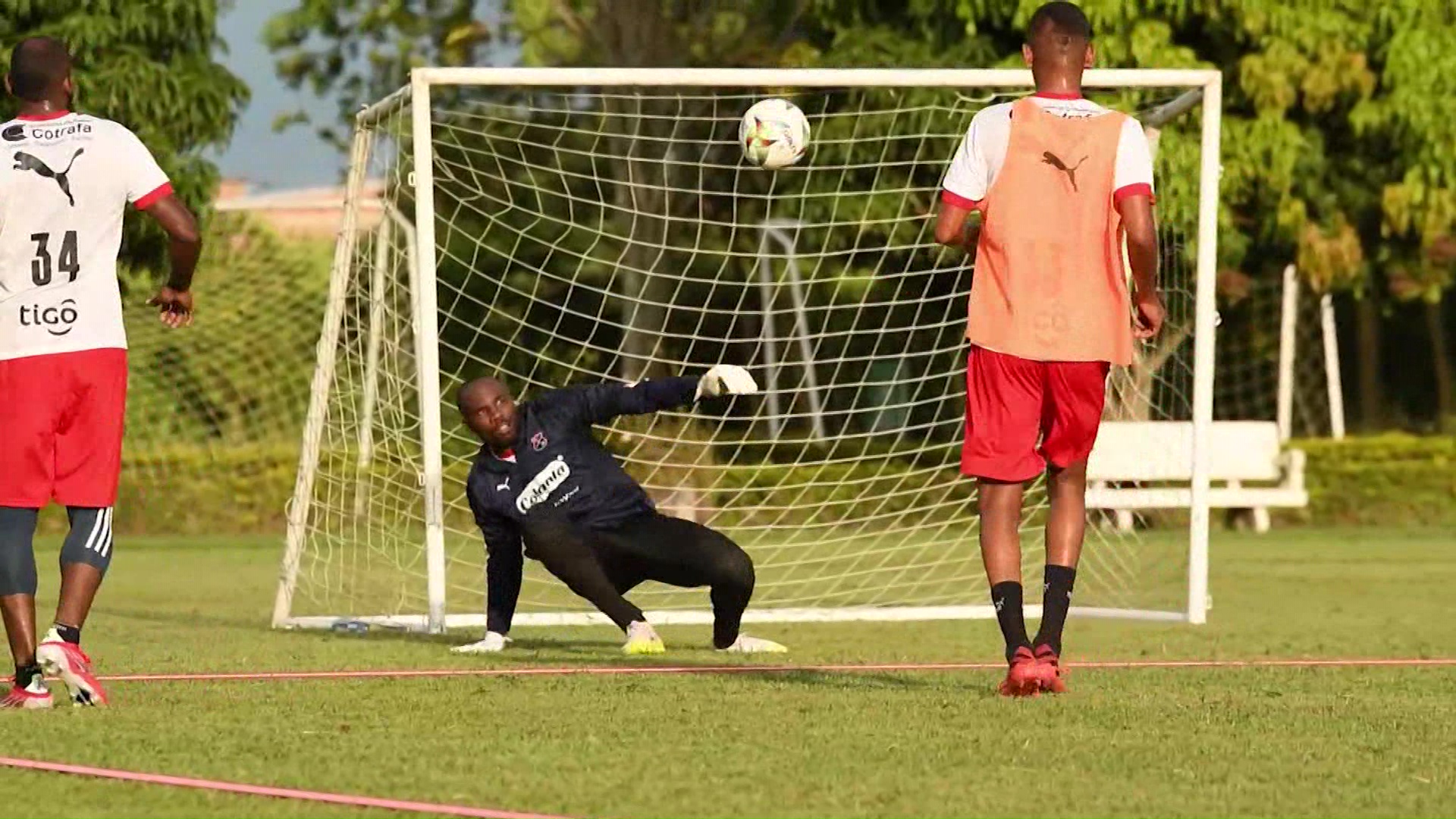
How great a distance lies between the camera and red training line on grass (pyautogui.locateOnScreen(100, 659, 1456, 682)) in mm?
7691

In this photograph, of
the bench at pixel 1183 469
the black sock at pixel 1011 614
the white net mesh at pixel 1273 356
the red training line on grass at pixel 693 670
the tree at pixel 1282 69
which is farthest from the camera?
the white net mesh at pixel 1273 356

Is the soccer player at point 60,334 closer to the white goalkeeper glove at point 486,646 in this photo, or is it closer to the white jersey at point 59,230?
the white jersey at point 59,230

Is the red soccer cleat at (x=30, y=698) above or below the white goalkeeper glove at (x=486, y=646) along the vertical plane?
above

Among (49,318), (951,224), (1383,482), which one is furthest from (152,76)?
(951,224)

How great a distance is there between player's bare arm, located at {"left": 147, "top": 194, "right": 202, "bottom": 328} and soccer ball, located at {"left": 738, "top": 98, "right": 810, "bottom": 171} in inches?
149

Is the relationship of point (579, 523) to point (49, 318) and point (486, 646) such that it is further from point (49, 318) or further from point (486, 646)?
point (49, 318)

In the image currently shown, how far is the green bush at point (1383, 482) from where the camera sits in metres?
21.6

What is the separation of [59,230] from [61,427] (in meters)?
0.54

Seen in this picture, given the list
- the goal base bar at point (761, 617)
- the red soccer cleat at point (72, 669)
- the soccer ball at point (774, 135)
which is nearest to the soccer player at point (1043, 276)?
the red soccer cleat at point (72, 669)

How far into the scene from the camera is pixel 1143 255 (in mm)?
6684

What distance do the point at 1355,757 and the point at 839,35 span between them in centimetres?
1572

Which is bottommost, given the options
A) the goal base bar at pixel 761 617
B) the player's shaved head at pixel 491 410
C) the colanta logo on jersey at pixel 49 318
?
the goal base bar at pixel 761 617

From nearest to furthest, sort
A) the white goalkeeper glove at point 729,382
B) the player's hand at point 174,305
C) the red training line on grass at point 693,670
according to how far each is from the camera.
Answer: the player's hand at point 174,305
the red training line on grass at point 693,670
the white goalkeeper glove at point 729,382

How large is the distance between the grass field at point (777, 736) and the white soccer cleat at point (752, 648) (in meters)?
0.13
